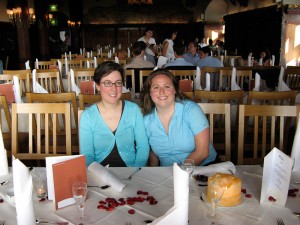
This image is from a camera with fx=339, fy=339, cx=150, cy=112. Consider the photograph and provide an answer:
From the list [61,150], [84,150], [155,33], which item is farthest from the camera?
[155,33]

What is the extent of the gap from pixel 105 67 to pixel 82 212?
1145mm

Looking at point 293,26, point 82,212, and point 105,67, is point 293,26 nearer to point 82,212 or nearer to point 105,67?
point 105,67

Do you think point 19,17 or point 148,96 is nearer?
point 148,96

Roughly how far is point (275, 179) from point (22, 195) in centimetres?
107

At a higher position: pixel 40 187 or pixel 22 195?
pixel 22 195

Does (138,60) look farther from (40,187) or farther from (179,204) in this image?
(179,204)

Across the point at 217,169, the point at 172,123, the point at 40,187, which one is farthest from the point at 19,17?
the point at 217,169

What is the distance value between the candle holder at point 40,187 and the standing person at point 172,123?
87 cm

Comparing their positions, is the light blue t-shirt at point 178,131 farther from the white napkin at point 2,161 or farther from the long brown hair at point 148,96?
the white napkin at point 2,161

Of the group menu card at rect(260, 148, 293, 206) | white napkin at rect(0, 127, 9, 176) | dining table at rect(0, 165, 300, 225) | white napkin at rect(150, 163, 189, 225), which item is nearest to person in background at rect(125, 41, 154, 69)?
white napkin at rect(0, 127, 9, 176)

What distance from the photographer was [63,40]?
16219 mm

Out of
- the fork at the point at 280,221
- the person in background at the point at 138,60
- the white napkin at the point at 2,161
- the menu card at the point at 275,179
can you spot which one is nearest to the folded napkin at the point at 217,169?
the menu card at the point at 275,179

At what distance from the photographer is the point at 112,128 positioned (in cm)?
237

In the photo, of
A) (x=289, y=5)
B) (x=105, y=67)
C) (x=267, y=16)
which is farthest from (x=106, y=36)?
(x=105, y=67)
